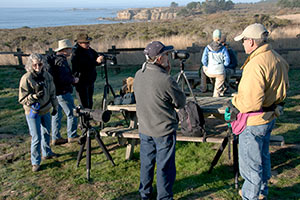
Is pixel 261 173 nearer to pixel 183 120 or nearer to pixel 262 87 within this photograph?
pixel 262 87

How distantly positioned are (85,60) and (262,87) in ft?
12.3

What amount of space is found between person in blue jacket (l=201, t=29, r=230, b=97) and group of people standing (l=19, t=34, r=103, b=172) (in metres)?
2.32

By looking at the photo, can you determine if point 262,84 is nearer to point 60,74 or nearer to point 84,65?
point 60,74

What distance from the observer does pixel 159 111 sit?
3309 millimetres

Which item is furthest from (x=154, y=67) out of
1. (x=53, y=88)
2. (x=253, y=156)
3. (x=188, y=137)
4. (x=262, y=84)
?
(x=53, y=88)

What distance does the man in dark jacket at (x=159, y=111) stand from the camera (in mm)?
3234

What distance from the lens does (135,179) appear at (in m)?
4.45

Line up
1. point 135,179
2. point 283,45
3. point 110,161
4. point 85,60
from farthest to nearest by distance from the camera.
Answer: point 283,45, point 85,60, point 110,161, point 135,179

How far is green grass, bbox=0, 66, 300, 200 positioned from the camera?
4.07 m

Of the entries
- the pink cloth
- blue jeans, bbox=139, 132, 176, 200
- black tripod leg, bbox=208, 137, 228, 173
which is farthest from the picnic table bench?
blue jeans, bbox=139, 132, 176, 200

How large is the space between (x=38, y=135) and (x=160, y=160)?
222 centimetres

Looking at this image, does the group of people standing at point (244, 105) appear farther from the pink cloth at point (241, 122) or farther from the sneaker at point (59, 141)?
the sneaker at point (59, 141)

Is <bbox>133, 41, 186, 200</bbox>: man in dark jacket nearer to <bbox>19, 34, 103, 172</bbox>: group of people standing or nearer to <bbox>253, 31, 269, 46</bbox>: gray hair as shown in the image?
<bbox>253, 31, 269, 46</bbox>: gray hair

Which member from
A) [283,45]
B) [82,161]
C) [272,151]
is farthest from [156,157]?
[283,45]
